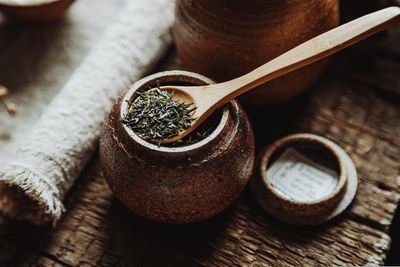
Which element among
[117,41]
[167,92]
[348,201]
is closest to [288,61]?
[167,92]

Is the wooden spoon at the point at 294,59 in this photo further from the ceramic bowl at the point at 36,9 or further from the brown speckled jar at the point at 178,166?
the ceramic bowl at the point at 36,9

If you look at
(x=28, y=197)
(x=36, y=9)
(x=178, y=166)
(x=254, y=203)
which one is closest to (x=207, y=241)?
(x=254, y=203)

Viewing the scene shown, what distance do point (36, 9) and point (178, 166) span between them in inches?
26.9

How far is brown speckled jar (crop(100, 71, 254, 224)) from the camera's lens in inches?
37.6

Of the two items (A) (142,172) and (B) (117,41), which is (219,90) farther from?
(B) (117,41)

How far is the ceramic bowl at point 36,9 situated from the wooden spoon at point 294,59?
0.55 metres

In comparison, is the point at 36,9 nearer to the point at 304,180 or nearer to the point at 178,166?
the point at 178,166

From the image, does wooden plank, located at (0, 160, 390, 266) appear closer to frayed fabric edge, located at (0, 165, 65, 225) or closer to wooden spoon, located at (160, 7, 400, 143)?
frayed fabric edge, located at (0, 165, 65, 225)

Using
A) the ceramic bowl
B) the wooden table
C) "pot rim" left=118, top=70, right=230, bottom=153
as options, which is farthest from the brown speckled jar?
the ceramic bowl

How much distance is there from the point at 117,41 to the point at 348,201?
67 cm

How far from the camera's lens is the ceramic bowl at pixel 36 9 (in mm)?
1352

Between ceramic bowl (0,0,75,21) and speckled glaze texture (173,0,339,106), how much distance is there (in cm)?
38

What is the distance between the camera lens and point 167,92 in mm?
1055

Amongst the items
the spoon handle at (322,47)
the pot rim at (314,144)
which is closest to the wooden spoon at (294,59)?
the spoon handle at (322,47)
